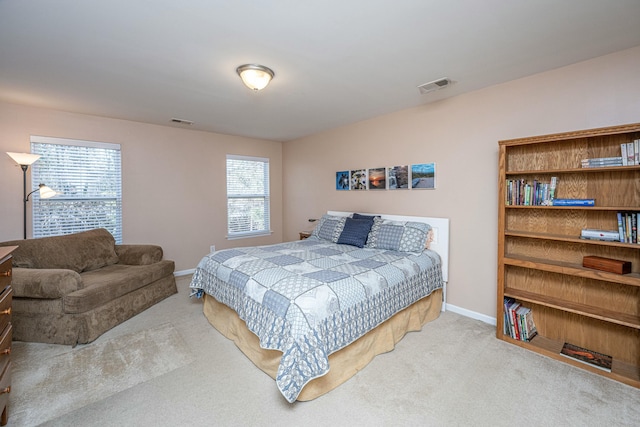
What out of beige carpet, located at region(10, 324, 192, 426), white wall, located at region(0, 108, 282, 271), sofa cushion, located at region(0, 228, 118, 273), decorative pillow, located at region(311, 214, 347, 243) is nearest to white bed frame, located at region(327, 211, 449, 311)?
decorative pillow, located at region(311, 214, 347, 243)

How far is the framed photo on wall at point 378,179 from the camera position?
150 inches

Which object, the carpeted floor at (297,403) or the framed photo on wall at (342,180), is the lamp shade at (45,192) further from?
the framed photo on wall at (342,180)

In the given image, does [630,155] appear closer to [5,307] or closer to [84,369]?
[5,307]

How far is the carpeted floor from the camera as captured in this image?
1.64m

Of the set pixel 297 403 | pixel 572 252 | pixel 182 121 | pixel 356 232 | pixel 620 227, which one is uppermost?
pixel 182 121

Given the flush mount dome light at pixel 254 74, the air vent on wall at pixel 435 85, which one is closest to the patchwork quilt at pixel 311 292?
the flush mount dome light at pixel 254 74

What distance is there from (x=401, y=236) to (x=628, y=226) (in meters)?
1.74

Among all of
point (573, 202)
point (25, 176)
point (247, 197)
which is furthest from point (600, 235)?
point (25, 176)

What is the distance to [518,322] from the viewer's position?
2455 mm

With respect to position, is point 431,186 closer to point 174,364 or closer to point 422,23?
point 422,23

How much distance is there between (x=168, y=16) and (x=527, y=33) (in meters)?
2.41

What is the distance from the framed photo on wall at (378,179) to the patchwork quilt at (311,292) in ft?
3.57

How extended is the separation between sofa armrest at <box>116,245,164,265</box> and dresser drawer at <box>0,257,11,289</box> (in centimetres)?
189

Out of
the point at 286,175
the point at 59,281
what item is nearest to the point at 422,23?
the point at 59,281
